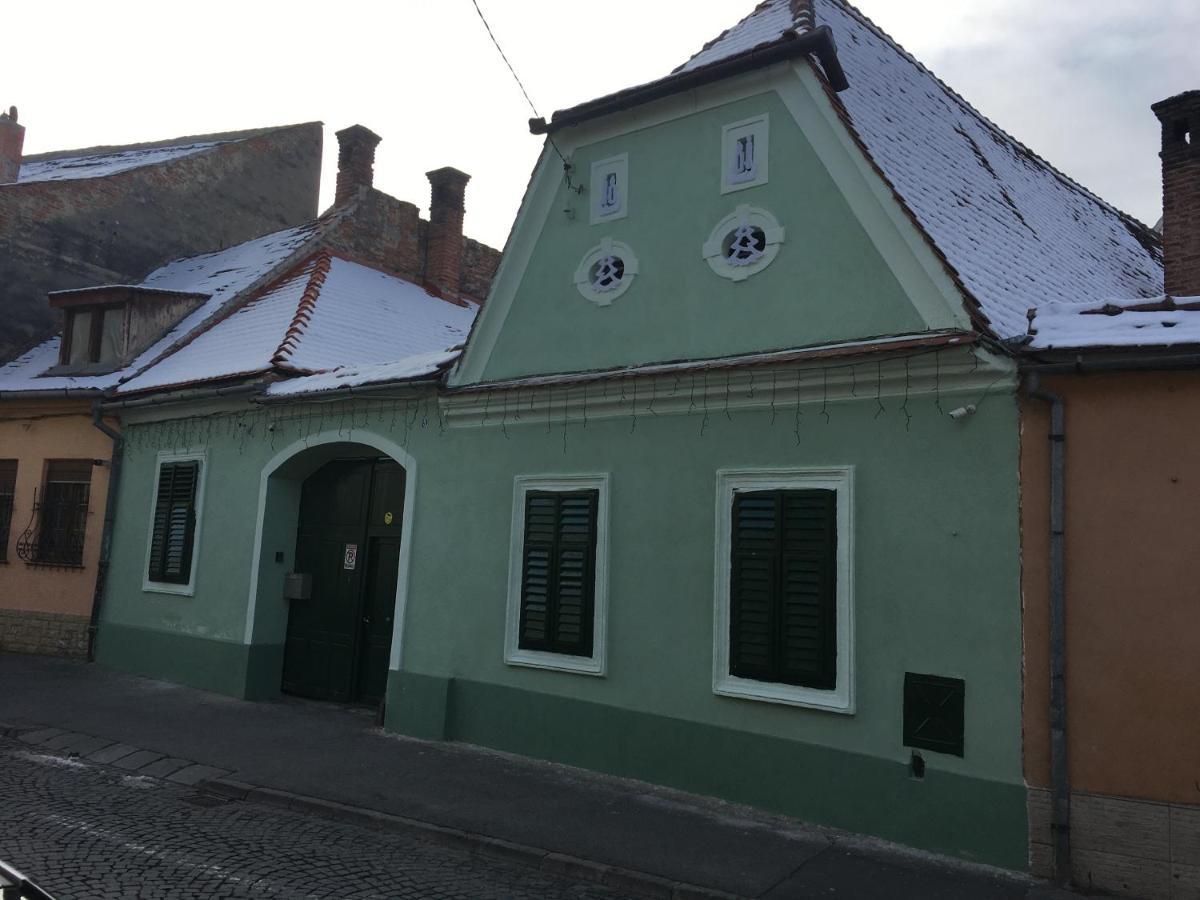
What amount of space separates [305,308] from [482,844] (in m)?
9.92

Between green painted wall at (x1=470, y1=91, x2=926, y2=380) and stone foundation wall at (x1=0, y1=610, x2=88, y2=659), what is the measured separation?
856 centimetres

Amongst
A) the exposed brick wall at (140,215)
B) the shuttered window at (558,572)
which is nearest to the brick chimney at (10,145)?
the exposed brick wall at (140,215)

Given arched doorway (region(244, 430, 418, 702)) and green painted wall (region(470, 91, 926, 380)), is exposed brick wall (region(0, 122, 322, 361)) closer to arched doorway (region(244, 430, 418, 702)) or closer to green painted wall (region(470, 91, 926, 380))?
arched doorway (region(244, 430, 418, 702))

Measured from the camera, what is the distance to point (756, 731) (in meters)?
7.72

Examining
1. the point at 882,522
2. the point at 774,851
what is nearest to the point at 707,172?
the point at 882,522

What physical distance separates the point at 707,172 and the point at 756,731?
504 cm

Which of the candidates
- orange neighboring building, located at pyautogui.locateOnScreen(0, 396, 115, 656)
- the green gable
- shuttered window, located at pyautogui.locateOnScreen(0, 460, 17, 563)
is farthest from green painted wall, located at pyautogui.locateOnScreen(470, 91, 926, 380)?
shuttered window, located at pyautogui.locateOnScreen(0, 460, 17, 563)

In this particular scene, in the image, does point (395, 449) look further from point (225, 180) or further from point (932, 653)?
point (225, 180)

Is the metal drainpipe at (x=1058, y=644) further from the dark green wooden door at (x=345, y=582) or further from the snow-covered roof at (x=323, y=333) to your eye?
the dark green wooden door at (x=345, y=582)

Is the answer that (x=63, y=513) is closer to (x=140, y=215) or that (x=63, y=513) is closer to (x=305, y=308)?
(x=305, y=308)

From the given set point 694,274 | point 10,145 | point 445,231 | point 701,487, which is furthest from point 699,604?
point 10,145

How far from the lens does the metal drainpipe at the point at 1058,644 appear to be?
6230 mm

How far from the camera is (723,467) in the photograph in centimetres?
822

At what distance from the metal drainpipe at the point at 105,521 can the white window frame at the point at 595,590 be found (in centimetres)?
782
